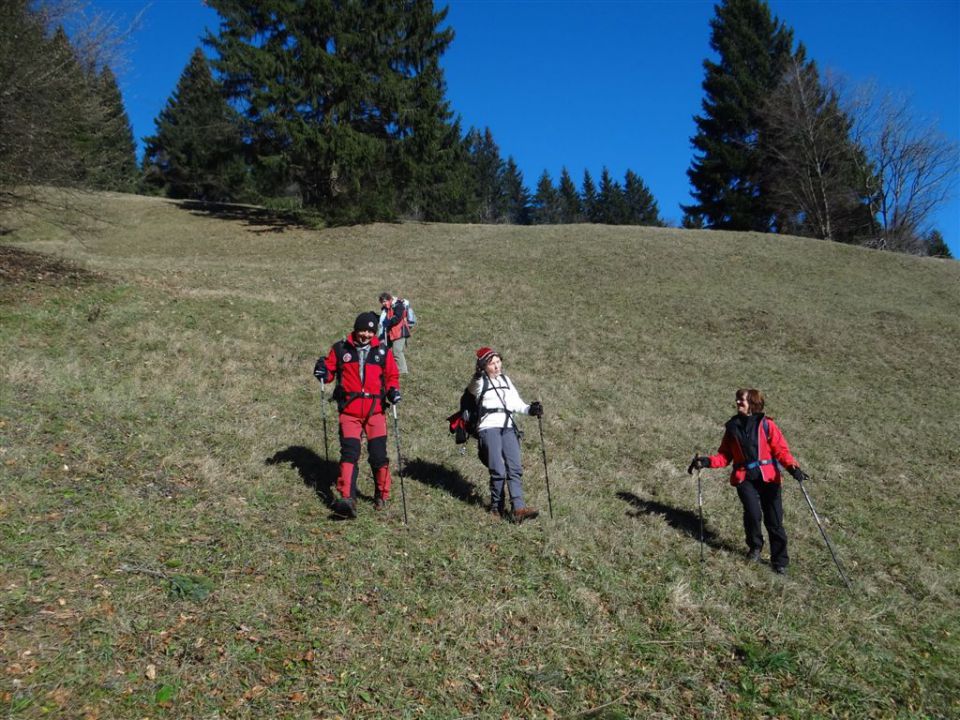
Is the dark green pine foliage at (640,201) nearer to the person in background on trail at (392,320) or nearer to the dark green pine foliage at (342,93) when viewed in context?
the dark green pine foliage at (342,93)

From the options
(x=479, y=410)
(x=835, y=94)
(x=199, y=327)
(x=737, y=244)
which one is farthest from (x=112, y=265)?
(x=835, y=94)

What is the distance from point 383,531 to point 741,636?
12.2ft

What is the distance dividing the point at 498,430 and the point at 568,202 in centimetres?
9066

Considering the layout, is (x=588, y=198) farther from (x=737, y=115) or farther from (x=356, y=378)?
(x=356, y=378)

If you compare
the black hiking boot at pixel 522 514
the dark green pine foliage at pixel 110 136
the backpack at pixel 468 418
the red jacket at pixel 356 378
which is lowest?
the black hiking boot at pixel 522 514

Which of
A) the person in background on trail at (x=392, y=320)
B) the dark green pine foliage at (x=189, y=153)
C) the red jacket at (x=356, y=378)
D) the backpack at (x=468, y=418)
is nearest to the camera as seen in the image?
the red jacket at (x=356, y=378)

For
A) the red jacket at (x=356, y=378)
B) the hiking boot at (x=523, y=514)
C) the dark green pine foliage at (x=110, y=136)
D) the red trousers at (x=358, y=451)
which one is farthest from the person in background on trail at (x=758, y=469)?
the dark green pine foliage at (x=110, y=136)

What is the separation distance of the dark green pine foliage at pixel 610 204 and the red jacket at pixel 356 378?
76621mm

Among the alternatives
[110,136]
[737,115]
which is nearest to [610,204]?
[737,115]

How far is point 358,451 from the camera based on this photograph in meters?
7.27

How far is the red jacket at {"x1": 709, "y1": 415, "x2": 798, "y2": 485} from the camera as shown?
771 centimetres

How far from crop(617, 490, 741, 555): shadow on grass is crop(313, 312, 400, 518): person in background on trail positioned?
371cm

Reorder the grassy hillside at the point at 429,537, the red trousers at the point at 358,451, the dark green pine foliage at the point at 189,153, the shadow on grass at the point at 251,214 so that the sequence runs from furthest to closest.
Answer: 1. the dark green pine foliage at the point at 189,153
2. the shadow on grass at the point at 251,214
3. the red trousers at the point at 358,451
4. the grassy hillside at the point at 429,537

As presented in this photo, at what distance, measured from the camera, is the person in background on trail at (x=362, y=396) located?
7246 millimetres
